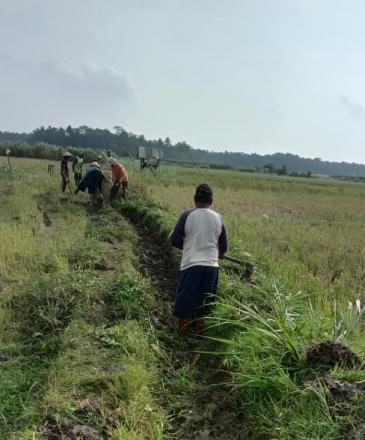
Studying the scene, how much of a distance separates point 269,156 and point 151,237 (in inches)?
5751

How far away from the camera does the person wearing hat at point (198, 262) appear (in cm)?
427

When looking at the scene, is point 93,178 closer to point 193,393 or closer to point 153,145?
point 193,393

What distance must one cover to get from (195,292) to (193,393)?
116 cm

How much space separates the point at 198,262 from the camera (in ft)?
14.0

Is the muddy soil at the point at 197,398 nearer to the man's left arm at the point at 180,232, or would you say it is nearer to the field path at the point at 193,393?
the field path at the point at 193,393

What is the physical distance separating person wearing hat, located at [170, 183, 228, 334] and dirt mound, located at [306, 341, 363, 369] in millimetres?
1359

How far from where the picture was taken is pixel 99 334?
3822 mm

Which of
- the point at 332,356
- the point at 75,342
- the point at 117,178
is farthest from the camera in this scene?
the point at 117,178

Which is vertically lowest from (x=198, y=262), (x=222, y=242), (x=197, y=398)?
(x=197, y=398)

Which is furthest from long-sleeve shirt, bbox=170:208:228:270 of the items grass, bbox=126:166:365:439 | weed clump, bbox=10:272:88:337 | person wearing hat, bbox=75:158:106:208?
person wearing hat, bbox=75:158:106:208

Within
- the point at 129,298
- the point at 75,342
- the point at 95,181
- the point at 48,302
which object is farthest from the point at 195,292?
the point at 95,181

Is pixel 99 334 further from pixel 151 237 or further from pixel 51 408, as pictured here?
pixel 151 237

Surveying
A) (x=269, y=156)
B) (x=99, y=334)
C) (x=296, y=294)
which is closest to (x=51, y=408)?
(x=99, y=334)

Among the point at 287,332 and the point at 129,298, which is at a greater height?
the point at 287,332
